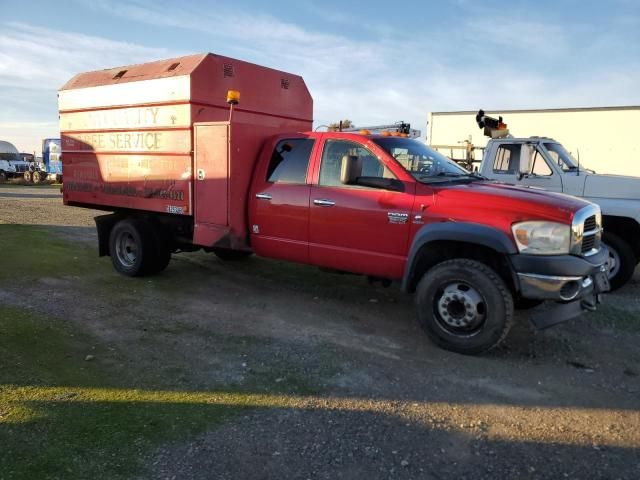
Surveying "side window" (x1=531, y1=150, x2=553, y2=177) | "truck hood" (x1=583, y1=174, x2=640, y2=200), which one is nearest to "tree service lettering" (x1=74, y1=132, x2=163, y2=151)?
"side window" (x1=531, y1=150, x2=553, y2=177)

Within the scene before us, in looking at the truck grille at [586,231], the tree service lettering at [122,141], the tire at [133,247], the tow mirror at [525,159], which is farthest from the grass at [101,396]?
the tow mirror at [525,159]

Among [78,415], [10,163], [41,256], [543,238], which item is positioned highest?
[10,163]

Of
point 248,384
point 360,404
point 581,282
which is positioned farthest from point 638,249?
point 248,384

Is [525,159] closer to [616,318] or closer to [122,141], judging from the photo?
[616,318]

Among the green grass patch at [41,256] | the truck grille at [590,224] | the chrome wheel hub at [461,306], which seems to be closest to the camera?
the chrome wheel hub at [461,306]

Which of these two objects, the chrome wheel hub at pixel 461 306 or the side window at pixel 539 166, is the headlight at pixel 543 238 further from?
the side window at pixel 539 166

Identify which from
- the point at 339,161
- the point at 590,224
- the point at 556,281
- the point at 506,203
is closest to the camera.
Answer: the point at 556,281

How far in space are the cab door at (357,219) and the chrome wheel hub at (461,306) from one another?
0.59 m

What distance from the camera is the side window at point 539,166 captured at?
7.86 metres

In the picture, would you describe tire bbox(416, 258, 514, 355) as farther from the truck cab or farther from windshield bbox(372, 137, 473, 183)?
windshield bbox(372, 137, 473, 183)

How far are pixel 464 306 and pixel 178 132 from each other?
4107mm

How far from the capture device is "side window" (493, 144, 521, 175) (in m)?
8.05

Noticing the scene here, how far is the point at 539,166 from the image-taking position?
7.89 m

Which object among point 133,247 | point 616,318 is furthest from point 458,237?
point 133,247
